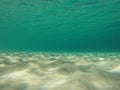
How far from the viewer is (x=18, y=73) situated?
2854 mm

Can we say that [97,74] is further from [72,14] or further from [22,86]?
[72,14]

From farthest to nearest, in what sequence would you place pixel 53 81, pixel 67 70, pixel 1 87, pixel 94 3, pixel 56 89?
pixel 94 3, pixel 67 70, pixel 53 81, pixel 1 87, pixel 56 89

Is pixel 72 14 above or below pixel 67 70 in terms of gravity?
above

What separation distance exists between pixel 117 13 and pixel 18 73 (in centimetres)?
3748

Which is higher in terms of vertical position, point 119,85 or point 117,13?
point 117,13

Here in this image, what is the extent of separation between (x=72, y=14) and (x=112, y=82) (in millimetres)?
36411

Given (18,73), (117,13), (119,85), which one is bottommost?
(119,85)

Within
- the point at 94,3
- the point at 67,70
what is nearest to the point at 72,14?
the point at 94,3

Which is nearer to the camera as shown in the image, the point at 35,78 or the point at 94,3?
the point at 35,78

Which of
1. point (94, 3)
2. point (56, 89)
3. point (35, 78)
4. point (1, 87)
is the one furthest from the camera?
point (94, 3)

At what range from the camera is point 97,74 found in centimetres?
265

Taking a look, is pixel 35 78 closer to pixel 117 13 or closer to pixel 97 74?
pixel 97 74

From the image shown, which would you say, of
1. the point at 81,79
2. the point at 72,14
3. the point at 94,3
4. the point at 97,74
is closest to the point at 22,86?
the point at 81,79

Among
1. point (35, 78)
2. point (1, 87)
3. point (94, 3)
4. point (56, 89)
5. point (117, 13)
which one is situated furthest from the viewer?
point (117, 13)
